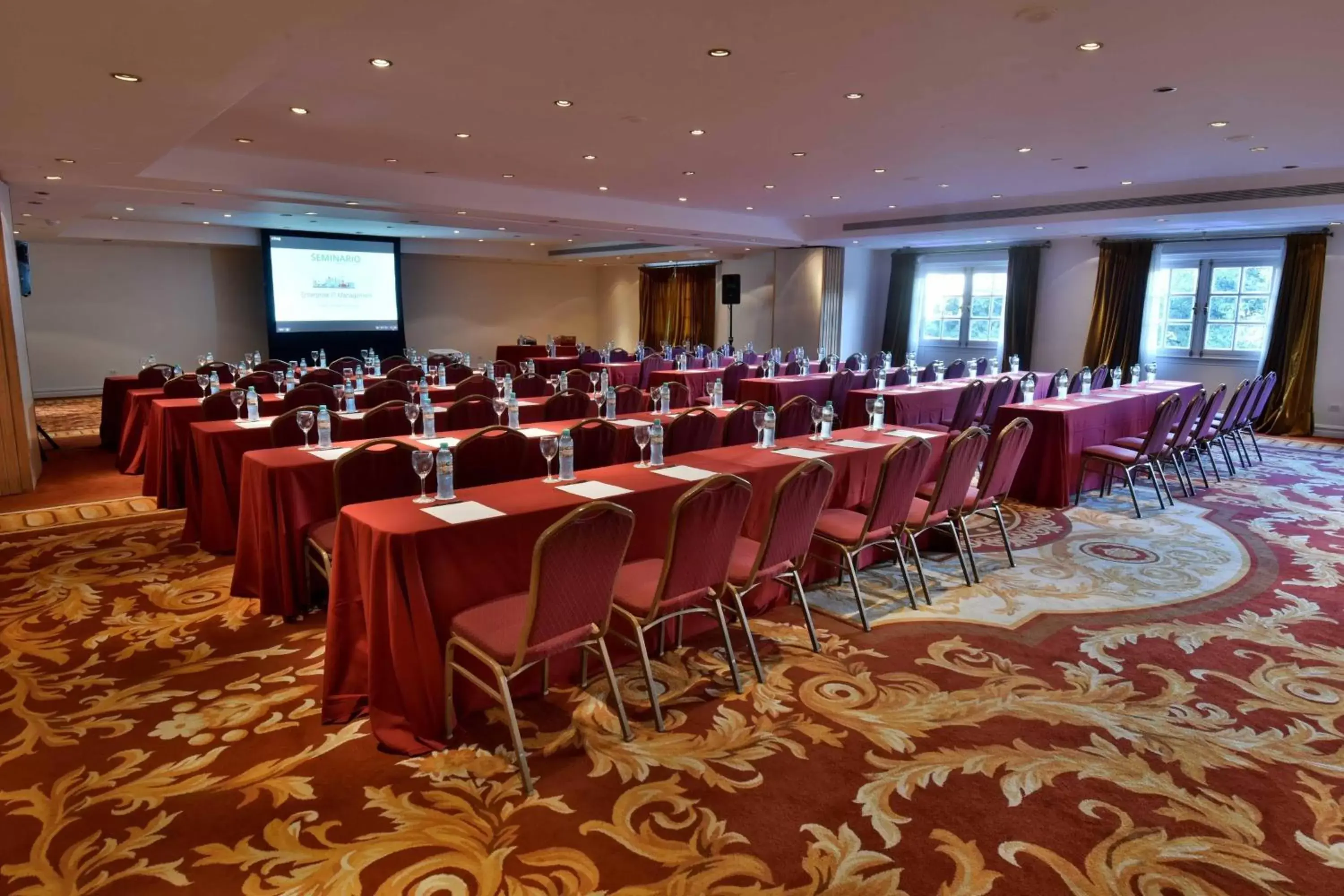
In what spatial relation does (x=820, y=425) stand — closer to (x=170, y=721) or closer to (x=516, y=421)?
(x=516, y=421)

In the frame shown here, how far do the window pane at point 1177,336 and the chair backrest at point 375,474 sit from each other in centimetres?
1302

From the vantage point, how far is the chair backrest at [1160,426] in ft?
21.8

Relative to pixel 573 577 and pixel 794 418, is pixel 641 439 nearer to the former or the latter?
pixel 573 577

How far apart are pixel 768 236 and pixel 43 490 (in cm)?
1134

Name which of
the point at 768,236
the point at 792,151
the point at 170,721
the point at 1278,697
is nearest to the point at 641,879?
the point at 170,721

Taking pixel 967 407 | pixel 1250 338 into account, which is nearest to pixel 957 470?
pixel 967 407

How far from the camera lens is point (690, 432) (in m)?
5.30

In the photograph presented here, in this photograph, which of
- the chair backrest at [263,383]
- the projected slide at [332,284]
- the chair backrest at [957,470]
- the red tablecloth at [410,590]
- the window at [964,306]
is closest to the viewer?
the red tablecloth at [410,590]

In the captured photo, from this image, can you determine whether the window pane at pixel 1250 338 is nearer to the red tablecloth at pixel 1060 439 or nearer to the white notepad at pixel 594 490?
the red tablecloth at pixel 1060 439

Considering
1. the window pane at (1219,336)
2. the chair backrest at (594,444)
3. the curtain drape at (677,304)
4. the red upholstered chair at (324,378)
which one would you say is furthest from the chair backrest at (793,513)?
the curtain drape at (677,304)

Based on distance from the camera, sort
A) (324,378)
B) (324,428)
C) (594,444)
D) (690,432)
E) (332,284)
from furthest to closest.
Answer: (332,284) < (324,378) < (690,432) < (594,444) < (324,428)

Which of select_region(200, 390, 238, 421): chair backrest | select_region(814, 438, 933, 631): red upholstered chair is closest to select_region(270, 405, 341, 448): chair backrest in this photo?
select_region(200, 390, 238, 421): chair backrest

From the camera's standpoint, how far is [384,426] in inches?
222

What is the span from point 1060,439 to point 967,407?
1.68 metres
